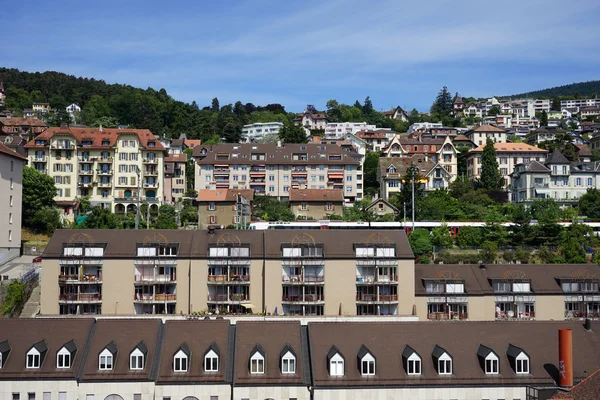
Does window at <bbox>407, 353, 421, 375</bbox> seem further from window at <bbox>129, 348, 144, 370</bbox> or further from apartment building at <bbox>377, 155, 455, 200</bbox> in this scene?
apartment building at <bbox>377, 155, 455, 200</bbox>

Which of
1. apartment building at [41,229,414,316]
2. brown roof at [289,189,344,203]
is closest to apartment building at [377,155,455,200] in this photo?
brown roof at [289,189,344,203]

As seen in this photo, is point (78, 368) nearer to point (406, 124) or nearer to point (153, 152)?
point (153, 152)

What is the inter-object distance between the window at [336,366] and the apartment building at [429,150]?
74625 millimetres

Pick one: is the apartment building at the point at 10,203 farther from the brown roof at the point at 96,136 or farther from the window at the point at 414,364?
the window at the point at 414,364

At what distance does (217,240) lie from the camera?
5575 centimetres

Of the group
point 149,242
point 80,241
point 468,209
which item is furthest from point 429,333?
point 468,209

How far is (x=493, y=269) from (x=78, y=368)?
33228 mm

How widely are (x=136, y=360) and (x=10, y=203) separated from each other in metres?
39.6

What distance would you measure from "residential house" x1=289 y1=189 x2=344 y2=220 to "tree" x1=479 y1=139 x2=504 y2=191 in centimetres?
2423

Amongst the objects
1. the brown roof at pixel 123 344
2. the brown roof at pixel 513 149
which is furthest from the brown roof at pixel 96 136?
the brown roof at pixel 123 344

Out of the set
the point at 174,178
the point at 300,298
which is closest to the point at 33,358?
the point at 300,298

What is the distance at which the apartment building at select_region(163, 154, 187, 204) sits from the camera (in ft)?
339

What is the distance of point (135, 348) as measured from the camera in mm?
36594

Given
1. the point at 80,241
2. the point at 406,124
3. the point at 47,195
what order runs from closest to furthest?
1. the point at 80,241
2. the point at 47,195
3. the point at 406,124
